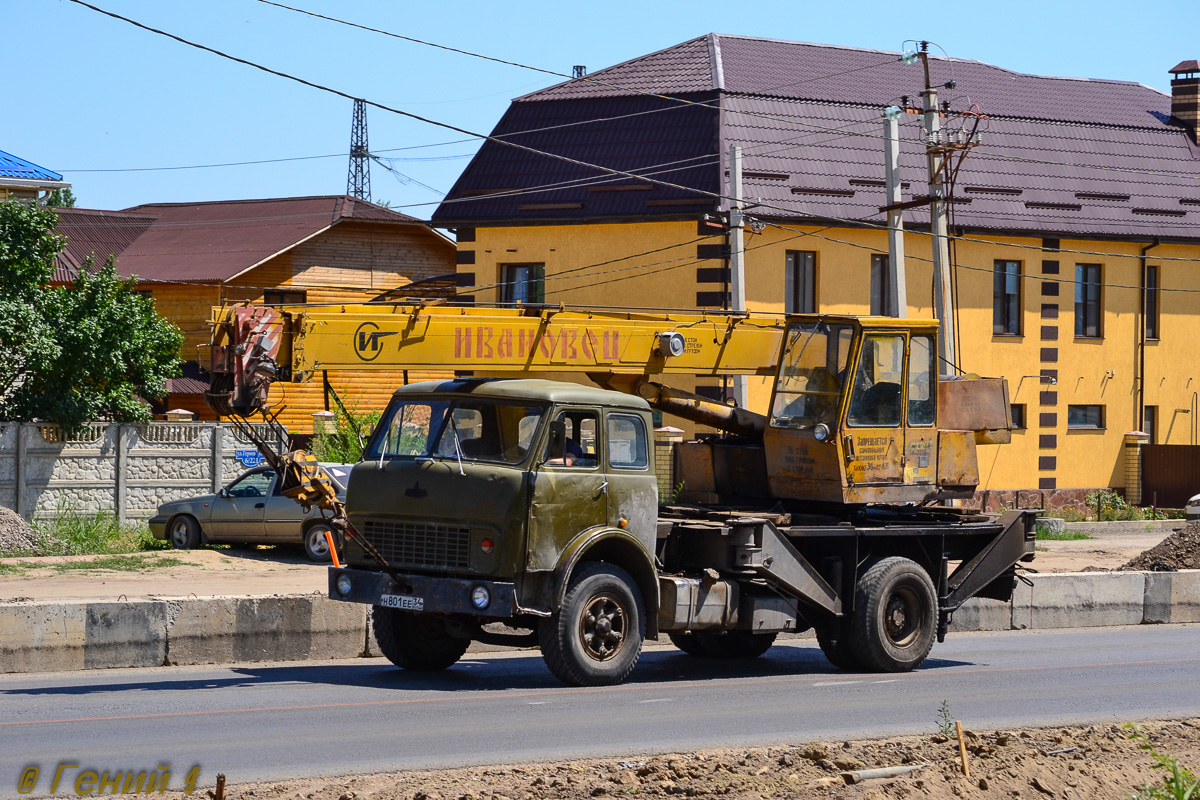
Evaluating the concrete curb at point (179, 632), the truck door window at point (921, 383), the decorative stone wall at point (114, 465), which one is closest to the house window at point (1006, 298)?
the decorative stone wall at point (114, 465)

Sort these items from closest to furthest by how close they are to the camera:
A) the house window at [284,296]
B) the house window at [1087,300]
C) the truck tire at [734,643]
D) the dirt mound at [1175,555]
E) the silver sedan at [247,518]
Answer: the truck tire at [734,643]
the dirt mound at [1175,555]
the silver sedan at [247,518]
the house window at [1087,300]
the house window at [284,296]

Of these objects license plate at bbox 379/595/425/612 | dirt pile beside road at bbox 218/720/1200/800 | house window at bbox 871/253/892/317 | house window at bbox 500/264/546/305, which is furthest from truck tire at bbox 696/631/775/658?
house window at bbox 871/253/892/317

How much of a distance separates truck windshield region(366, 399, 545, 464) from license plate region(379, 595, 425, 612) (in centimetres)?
118

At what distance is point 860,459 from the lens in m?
13.4

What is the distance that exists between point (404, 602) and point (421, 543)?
50 centimetres

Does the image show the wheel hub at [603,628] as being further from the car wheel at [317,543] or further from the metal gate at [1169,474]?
the metal gate at [1169,474]

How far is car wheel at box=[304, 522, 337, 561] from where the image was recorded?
22359 mm

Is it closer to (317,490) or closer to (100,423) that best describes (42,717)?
(317,490)

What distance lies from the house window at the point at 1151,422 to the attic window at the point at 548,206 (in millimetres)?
16921

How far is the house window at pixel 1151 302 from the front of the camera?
126ft

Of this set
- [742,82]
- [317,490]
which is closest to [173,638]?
[317,490]

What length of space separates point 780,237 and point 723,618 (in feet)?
72.8

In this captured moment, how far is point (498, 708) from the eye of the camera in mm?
10508

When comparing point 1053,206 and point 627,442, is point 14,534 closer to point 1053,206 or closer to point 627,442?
point 627,442
